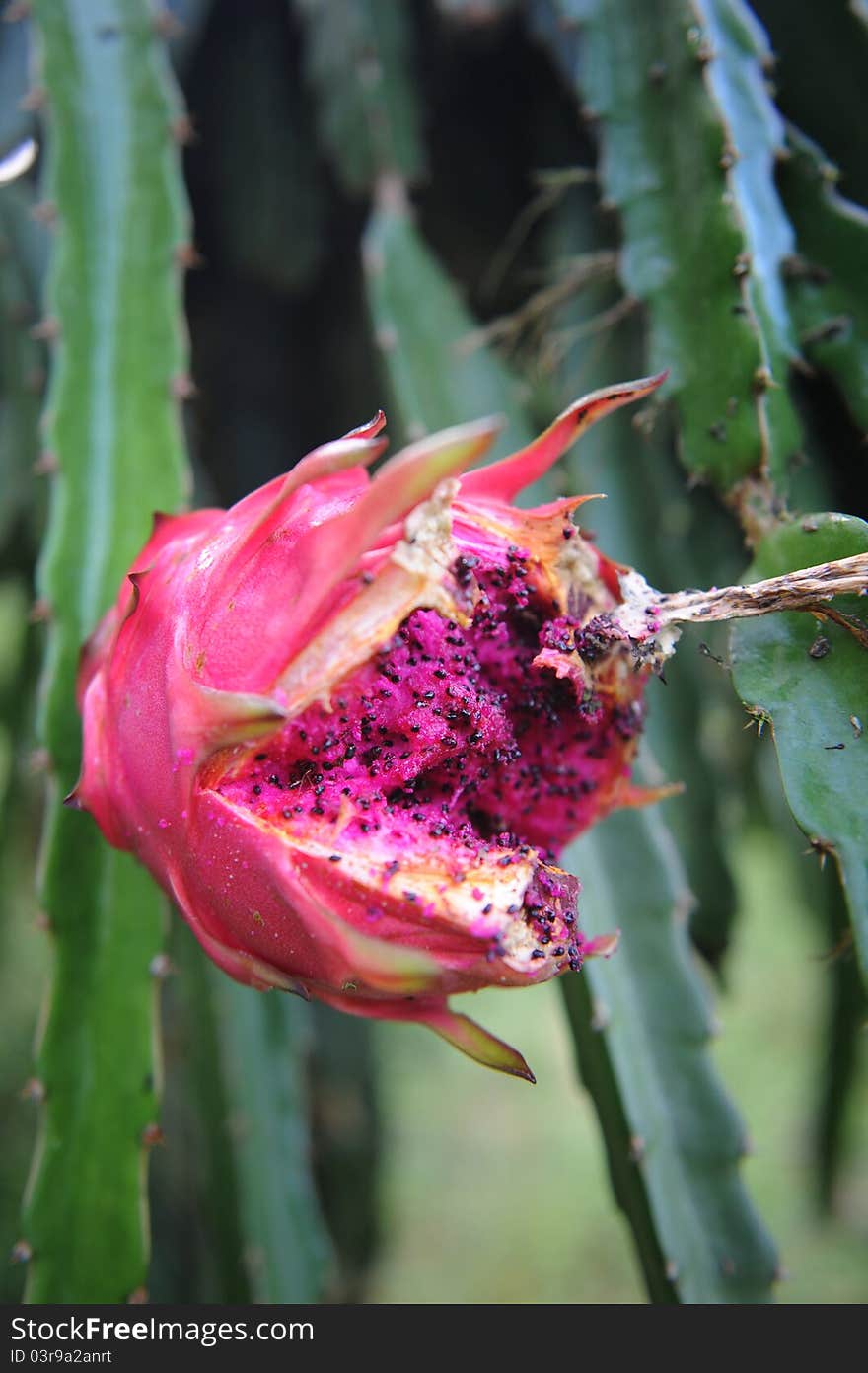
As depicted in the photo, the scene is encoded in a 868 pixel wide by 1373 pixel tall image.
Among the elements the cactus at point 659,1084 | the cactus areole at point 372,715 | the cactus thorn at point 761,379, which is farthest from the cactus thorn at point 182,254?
the cactus at point 659,1084

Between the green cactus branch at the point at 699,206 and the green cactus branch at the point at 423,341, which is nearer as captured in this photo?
the green cactus branch at the point at 699,206

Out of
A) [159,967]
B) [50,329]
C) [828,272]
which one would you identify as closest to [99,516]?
[50,329]

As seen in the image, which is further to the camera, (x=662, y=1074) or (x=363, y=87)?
(x=363, y=87)

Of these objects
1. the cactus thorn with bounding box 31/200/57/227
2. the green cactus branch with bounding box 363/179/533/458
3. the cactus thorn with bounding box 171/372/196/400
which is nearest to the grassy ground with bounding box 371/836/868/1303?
the green cactus branch with bounding box 363/179/533/458

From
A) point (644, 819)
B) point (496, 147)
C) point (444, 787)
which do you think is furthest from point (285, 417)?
point (444, 787)

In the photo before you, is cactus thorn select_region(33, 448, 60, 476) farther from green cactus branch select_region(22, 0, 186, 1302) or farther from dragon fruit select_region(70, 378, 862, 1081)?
dragon fruit select_region(70, 378, 862, 1081)

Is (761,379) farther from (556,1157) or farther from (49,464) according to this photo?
(556,1157)

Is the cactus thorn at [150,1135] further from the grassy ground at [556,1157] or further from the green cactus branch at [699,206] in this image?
the grassy ground at [556,1157]

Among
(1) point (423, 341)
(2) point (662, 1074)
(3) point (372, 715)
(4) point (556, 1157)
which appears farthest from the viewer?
(4) point (556, 1157)
